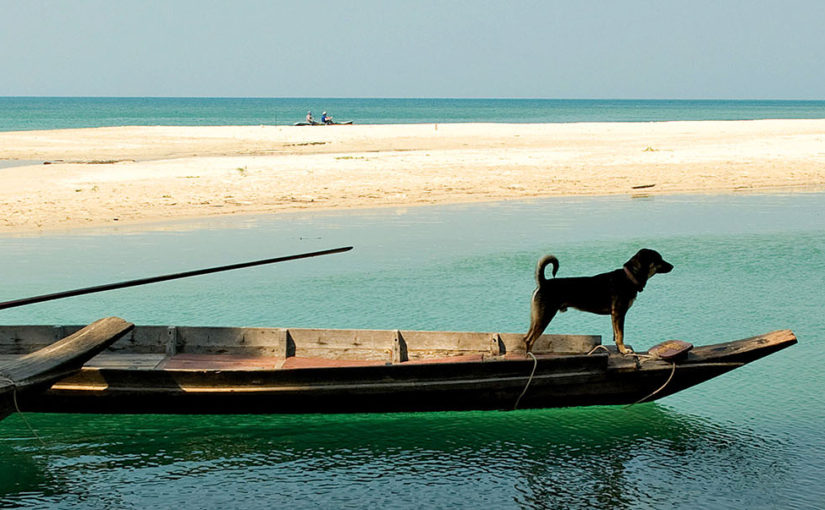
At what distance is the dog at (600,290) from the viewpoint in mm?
10352

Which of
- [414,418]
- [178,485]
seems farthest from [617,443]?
[178,485]

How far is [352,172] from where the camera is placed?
32.9m

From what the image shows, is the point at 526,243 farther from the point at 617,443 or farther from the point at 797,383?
the point at 617,443

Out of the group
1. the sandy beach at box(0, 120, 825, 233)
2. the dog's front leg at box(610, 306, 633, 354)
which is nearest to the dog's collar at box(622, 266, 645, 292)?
the dog's front leg at box(610, 306, 633, 354)

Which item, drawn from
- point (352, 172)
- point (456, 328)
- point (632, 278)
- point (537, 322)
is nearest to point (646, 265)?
point (632, 278)

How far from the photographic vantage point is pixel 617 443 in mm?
10219

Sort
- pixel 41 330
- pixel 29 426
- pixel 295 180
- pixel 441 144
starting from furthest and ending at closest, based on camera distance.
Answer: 1. pixel 441 144
2. pixel 295 180
3. pixel 41 330
4. pixel 29 426

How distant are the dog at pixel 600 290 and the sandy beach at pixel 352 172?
1617 centimetres

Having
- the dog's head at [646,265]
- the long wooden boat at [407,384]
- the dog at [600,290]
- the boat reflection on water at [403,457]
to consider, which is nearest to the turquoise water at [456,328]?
the boat reflection on water at [403,457]

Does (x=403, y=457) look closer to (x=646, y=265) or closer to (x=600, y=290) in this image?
(x=600, y=290)

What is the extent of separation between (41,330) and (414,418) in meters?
4.63

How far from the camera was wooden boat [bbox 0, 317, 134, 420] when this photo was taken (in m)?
9.45

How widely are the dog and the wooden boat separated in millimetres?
4460

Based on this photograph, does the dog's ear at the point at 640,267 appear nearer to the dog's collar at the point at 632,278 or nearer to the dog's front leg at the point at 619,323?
the dog's collar at the point at 632,278
